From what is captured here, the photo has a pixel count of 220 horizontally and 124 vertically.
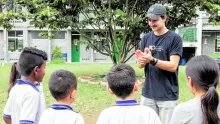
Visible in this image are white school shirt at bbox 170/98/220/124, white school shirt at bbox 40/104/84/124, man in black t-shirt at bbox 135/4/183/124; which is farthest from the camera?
man in black t-shirt at bbox 135/4/183/124

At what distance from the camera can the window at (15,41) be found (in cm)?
2642

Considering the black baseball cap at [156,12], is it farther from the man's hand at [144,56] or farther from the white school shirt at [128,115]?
the white school shirt at [128,115]

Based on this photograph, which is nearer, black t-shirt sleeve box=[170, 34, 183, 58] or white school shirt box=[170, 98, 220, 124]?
white school shirt box=[170, 98, 220, 124]

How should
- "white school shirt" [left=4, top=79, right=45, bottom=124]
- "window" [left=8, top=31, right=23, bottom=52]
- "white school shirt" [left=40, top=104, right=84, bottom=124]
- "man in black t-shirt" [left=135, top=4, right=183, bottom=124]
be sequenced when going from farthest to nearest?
"window" [left=8, top=31, right=23, bottom=52], "man in black t-shirt" [left=135, top=4, right=183, bottom=124], "white school shirt" [left=4, top=79, right=45, bottom=124], "white school shirt" [left=40, top=104, right=84, bottom=124]

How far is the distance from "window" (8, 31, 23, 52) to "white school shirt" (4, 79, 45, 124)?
25.0 metres

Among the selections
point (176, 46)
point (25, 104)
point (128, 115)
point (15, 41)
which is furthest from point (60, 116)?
point (15, 41)

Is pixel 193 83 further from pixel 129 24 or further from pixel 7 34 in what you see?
pixel 7 34

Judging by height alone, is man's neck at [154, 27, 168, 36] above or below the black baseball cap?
below

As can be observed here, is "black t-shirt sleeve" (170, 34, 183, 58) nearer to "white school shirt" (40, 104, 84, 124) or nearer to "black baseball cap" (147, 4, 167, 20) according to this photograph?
"black baseball cap" (147, 4, 167, 20)

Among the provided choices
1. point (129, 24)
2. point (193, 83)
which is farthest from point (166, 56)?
point (129, 24)

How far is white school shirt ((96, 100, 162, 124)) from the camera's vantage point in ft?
6.68

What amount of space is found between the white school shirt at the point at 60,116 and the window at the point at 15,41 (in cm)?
2544

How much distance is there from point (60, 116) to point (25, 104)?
1.28 ft

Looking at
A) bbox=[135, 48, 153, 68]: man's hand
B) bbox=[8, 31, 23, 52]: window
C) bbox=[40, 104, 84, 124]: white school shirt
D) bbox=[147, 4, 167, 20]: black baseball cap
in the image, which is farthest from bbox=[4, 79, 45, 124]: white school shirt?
bbox=[8, 31, 23, 52]: window
